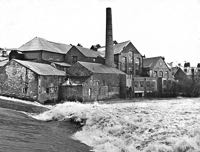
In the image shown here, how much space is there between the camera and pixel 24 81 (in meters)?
30.5

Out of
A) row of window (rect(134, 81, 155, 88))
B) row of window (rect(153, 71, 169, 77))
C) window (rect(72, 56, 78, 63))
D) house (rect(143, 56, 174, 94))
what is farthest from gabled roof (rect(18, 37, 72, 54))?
row of window (rect(153, 71, 169, 77))

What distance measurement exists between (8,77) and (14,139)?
2294 centimetres

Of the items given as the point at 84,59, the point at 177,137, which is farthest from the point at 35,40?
the point at 177,137

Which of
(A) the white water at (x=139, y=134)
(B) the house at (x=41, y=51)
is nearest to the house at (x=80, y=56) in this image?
(B) the house at (x=41, y=51)

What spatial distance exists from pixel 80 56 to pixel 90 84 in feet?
38.7

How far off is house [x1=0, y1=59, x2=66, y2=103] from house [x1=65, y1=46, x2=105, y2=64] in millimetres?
11699

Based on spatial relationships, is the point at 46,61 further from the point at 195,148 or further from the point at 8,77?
the point at 195,148

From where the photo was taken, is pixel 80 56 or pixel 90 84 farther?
pixel 80 56

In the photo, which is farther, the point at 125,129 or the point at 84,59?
the point at 84,59

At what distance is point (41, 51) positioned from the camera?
40.9m

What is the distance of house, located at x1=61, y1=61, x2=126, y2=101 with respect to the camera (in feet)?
107

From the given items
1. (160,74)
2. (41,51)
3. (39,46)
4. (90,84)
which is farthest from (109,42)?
(160,74)

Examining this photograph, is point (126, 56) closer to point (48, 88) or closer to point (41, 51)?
point (41, 51)

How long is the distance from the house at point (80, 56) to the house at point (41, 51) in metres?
1.74
